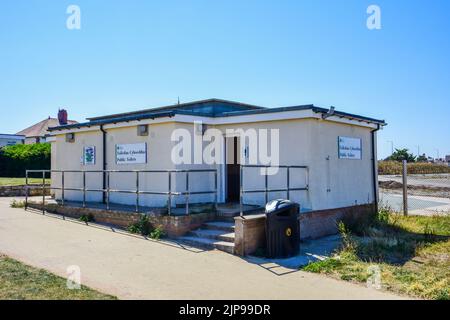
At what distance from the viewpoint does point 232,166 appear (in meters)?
12.3

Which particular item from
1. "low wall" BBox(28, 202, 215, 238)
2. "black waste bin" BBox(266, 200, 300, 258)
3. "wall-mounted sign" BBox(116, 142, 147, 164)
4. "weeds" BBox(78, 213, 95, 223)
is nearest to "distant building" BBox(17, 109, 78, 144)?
"wall-mounted sign" BBox(116, 142, 147, 164)

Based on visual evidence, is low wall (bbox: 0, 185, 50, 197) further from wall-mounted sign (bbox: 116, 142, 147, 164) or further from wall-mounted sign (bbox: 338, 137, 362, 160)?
wall-mounted sign (bbox: 338, 137, 362, 160)

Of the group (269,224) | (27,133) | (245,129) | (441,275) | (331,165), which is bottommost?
(441,275)

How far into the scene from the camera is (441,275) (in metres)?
6.65

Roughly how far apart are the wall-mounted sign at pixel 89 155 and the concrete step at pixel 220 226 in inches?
229

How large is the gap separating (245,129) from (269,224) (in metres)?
3.91

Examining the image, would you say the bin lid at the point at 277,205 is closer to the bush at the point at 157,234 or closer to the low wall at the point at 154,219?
the low wall at the point at 154,219

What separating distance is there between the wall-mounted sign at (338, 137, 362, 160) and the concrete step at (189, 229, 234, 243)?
4.38 meters

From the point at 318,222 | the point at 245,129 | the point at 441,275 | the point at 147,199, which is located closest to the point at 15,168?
the point at 147,199

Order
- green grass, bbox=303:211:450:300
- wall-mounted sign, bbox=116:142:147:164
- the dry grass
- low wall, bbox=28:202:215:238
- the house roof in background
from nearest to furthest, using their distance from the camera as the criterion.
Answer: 1. green grass, bbox=303:211:450:300
2. low wall, bbox=28:202:215:238
3. wall-mounted sign, bbox=116:142:147:164
4. the dry grass
5. the house roof in background

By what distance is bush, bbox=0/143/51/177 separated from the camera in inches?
1161

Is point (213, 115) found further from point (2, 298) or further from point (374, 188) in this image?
point (2, 298)

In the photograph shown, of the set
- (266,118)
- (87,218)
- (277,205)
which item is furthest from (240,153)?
(87,218)

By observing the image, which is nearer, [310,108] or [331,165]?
[310,108]
